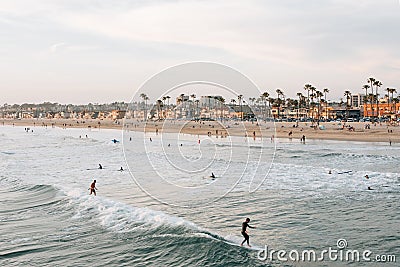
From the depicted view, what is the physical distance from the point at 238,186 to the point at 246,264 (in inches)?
418

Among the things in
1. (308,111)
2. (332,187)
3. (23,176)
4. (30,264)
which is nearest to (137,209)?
(30,264)

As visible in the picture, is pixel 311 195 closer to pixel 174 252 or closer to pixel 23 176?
pixel 174 252

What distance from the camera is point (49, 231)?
1270 cm

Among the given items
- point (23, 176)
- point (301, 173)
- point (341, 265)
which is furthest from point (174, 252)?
point (23, 176)

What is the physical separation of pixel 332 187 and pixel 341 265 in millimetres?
10504

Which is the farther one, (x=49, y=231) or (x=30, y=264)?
(x=49, y=231)

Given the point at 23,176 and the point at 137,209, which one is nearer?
the point at 137,209

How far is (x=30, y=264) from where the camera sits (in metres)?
10.1

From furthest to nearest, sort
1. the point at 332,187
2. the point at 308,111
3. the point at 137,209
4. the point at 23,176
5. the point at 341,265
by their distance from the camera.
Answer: the point at 308,111 < the point at 23,176 < the point at 332,187 < the point at 137,209 < the point at 341,265

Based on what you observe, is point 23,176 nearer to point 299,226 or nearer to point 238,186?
point 238,186

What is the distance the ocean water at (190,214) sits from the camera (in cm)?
1092

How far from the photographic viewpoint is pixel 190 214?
15148 millimetres

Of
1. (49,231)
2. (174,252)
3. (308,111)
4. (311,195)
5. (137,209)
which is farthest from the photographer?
(308,111)

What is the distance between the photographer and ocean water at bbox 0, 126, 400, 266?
35.8ft
